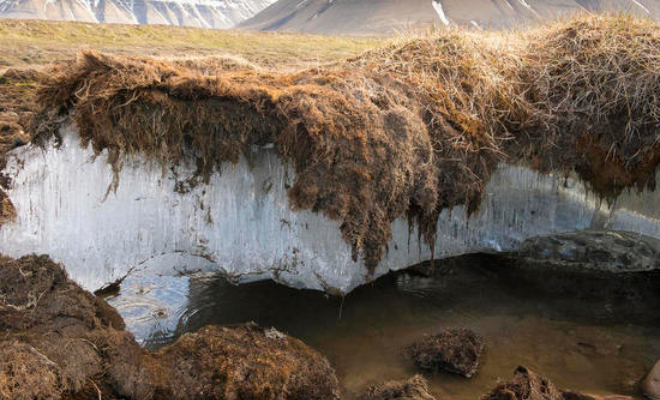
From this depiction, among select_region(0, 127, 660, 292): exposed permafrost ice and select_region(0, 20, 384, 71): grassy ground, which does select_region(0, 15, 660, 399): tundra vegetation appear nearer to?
select_region(0, 127, 660, 292): exposed permafrost ice

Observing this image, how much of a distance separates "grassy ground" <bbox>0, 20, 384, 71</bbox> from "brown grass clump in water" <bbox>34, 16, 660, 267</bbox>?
39.4 feet

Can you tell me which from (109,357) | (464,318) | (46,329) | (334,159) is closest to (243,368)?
(109,357)

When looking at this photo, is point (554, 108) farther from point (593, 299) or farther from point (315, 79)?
point (315, 79)

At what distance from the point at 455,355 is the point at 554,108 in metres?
3.21

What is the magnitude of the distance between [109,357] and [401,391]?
2.34m

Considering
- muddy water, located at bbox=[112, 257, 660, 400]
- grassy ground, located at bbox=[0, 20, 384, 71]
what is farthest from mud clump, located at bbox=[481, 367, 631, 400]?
grassy ground, located at bbox=[0, 20, 384, 71]

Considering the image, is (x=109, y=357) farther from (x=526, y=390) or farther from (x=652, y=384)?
(x=652, y=384)

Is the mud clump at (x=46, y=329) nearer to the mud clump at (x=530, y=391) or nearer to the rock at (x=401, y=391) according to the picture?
the rock at (x=401, y=391)

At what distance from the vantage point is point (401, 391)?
14.0 feet

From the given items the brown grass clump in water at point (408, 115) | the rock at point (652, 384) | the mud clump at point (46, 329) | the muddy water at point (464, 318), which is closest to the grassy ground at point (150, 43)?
the brown grass clump in water at point (408, 115)

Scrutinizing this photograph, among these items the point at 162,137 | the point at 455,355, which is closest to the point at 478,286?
the point at 455,355

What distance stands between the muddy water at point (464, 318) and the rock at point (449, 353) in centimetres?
10

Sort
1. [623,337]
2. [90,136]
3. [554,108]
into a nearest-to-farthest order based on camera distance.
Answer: [90,136]
[623,337]
[554,108]

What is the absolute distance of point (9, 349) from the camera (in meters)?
3.51
